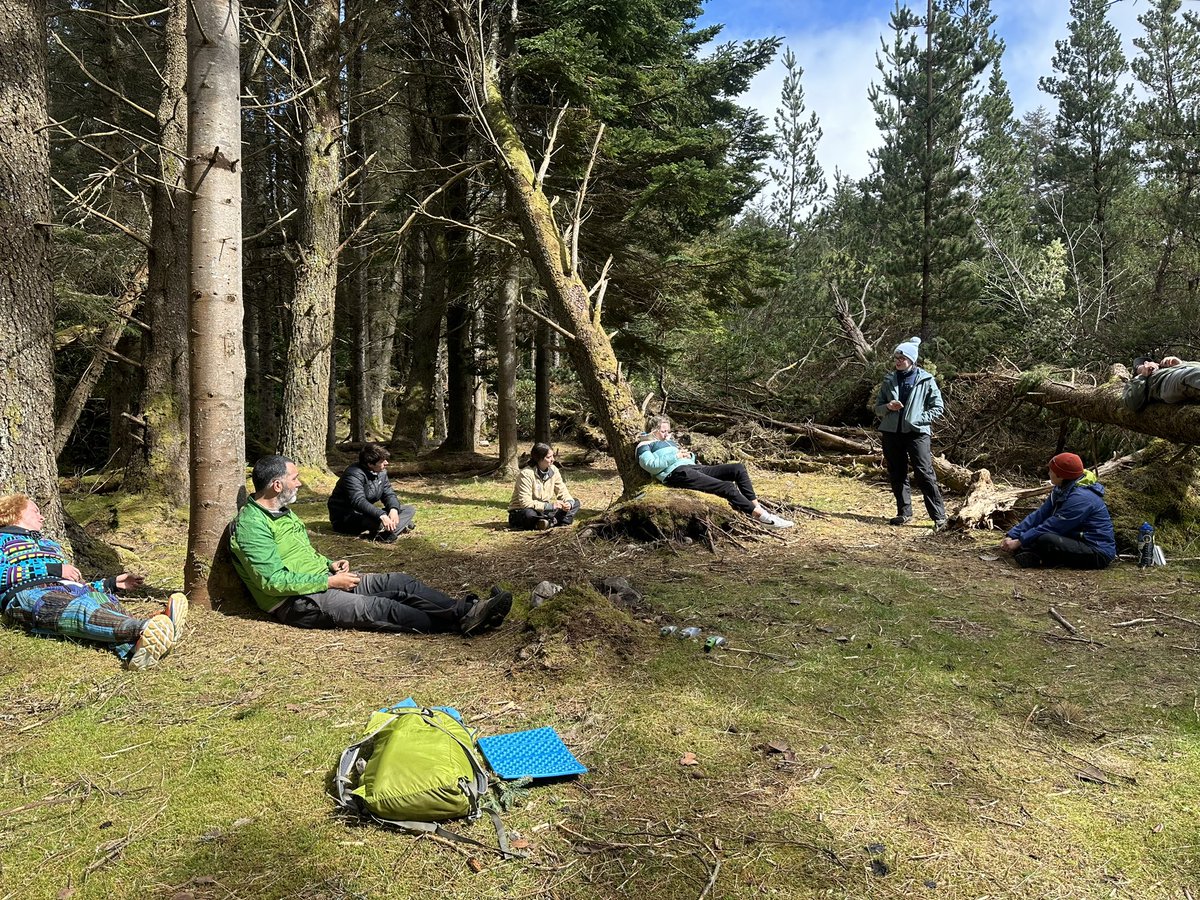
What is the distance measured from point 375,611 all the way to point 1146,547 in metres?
6.10

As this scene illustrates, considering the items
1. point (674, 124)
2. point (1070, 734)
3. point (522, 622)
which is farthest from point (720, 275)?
point (1070, 734)

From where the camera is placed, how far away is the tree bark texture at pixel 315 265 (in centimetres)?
1028

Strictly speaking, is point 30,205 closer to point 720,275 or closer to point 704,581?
point 704,581

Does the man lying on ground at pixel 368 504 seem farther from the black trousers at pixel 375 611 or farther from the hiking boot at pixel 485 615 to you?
the hiking boot at pixel 485 615

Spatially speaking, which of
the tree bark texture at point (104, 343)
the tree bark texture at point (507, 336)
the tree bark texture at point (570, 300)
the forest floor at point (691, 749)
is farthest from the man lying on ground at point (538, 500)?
the tree bark texture at point (104, 343)

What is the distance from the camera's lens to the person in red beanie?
5852mm

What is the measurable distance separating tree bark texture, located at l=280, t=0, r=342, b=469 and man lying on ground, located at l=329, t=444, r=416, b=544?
2.87 meters

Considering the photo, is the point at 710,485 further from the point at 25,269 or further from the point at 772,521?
the point at 25,269

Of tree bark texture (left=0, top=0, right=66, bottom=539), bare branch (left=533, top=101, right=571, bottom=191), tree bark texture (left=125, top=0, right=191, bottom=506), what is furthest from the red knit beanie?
tree bark texture (left=125, top=0, right=191, bottom=506)

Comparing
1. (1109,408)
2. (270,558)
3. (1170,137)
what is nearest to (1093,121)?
(1170,137)

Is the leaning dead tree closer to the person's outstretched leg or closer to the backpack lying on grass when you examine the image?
the person's outstretched leg

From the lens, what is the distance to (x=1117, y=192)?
2234 cm

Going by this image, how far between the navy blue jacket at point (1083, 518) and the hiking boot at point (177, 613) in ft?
20.6

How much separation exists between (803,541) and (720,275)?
5.34 meters
